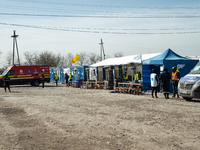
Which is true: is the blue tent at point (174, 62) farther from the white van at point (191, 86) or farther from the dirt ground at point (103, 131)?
the dirt ground at point (103, 131)

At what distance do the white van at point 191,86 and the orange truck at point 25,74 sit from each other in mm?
21020

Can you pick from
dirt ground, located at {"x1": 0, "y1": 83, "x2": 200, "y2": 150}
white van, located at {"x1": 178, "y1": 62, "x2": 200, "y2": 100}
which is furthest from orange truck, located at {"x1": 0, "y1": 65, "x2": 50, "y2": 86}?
white van, located at {"x1": 178, "y1": 62, "x2": 200, "y2": 100}

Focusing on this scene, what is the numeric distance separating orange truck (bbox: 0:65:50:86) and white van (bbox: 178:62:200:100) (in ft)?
69.0

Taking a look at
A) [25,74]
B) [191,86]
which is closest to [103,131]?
[191,86]

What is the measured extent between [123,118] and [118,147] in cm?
330

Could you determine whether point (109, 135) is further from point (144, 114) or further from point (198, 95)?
point (198, 95)

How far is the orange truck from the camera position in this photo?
29688mm

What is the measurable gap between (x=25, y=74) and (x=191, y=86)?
22.1 metres

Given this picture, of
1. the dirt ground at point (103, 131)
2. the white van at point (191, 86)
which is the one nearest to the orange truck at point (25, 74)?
the dirt ground at point (103, 131)

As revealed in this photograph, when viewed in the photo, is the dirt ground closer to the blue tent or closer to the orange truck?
the blue tent

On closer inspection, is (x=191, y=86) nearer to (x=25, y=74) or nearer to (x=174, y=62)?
(x=174, y=62)

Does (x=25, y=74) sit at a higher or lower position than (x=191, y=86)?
higher

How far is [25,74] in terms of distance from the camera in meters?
30.3

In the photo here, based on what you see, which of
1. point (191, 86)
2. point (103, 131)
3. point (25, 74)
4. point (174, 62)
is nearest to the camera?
point (103, 131)
